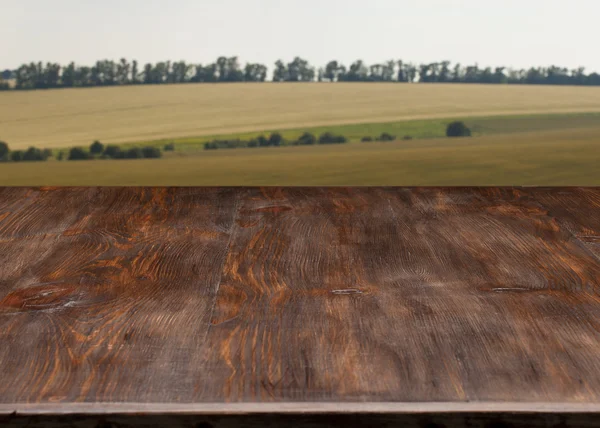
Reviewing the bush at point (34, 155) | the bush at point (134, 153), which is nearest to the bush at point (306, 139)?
the bush at point (134, 153)

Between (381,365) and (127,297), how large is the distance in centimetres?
27

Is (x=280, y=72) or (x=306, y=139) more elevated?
(x=280, y=72)

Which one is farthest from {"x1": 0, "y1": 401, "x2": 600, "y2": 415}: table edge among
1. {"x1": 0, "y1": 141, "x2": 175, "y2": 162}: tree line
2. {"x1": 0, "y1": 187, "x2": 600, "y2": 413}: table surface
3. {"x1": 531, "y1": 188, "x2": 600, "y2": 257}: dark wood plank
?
{"x1": 0, "y1": 141, "x2": 175, "y2": 162}: tree line

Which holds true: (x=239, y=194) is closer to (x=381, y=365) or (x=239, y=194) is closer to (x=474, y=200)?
(x=474, y=200)

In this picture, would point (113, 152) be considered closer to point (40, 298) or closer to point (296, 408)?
point (40, 298)

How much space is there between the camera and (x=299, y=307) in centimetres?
61

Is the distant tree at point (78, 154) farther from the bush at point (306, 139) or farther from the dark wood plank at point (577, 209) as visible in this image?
the dark wood plank at point (577, 209)

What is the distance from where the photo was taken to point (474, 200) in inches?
43.4

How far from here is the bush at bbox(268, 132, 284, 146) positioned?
8.60ft

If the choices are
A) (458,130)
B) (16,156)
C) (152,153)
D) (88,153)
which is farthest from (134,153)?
(458,130)

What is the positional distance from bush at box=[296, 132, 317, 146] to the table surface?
5.17 feet

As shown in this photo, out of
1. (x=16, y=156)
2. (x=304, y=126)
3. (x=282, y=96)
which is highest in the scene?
(x=282, y=96)

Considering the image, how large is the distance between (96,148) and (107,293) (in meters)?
2.07

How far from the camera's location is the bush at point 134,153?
8.52ft
